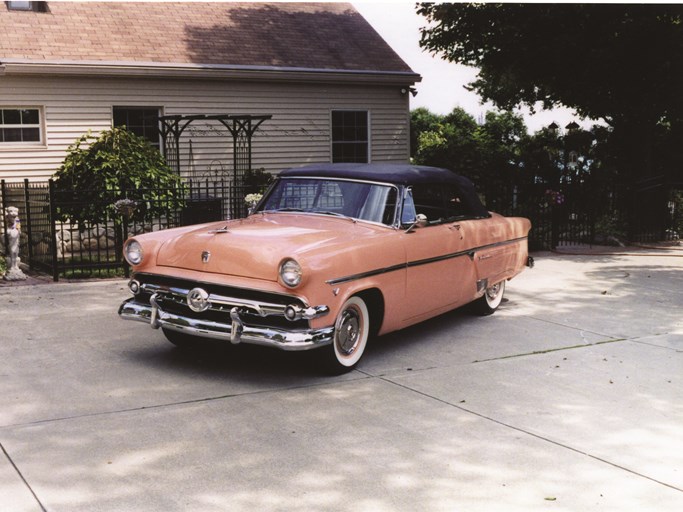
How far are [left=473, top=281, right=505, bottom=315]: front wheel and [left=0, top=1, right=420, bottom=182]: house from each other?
385 inches

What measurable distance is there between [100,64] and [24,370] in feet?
34.9

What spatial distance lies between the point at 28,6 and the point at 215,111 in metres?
4.40

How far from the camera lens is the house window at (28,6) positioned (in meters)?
16.0

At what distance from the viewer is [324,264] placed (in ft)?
19.0

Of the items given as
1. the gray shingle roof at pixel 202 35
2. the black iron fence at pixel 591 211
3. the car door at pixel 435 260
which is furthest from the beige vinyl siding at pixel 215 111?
the car door at pixel 435 260

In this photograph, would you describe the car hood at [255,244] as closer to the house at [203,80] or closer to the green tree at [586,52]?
the house at [203,80]

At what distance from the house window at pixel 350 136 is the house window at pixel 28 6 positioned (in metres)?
6.91

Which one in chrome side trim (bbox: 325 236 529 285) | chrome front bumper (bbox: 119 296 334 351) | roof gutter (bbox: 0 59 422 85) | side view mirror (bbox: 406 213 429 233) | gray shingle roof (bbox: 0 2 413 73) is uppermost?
gray shingle roof (bbox: 0 2 413 73)

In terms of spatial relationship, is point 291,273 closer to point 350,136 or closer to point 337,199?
point 337,199

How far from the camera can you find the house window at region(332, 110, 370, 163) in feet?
62.7

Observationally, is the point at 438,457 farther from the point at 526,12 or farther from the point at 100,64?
the point at 526,12

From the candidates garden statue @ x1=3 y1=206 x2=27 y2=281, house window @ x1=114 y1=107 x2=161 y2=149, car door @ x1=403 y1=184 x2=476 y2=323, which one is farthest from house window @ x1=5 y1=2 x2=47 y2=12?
car door @ x1=403 y1=184 x2=476 y2=323

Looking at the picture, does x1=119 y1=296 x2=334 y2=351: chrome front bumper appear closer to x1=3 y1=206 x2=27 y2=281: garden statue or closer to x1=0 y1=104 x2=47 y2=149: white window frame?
x1=3 y1=206 x2=27 y2=281: garden statue

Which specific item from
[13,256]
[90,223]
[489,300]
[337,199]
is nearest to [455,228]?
[337,199]
